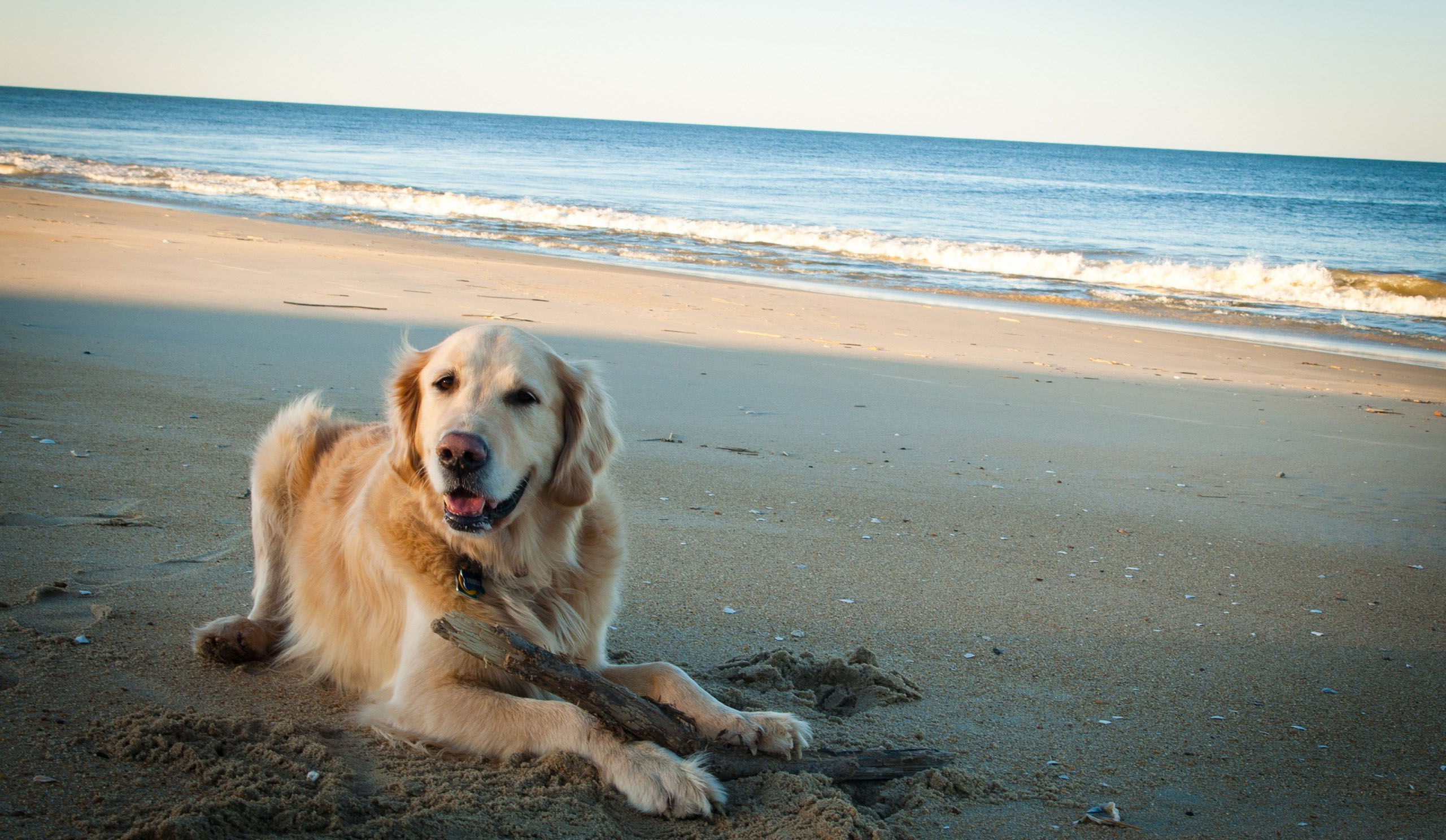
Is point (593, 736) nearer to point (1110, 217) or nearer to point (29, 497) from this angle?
point (29, 497)

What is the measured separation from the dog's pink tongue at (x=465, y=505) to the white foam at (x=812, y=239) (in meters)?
15.3

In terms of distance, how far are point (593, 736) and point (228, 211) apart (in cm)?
1994

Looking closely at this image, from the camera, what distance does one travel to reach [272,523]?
11.5 feet

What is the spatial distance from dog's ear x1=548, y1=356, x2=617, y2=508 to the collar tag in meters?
0.33

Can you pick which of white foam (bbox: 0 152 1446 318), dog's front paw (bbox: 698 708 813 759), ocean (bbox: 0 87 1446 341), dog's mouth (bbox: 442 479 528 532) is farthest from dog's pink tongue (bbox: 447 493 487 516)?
white foam (bbox: 0 152 1446 318)

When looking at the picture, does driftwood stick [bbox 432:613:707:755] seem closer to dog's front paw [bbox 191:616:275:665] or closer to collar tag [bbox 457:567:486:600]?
collar tag [bbox 457:567:486:600]

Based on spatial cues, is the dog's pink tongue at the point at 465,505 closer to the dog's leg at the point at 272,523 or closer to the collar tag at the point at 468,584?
the collar tag at the point at 468,584

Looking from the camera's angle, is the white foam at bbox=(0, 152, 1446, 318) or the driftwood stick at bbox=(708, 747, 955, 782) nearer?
the driftwood stick at bbox=(708, 747, 955, 782)

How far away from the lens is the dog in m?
2.54

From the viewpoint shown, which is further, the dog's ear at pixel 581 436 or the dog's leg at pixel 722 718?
the dog's ear at pixel 581 436

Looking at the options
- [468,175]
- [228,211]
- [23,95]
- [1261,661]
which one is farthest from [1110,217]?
[23,95]

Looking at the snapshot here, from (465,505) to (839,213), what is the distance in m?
29.1

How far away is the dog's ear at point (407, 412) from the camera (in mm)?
2893

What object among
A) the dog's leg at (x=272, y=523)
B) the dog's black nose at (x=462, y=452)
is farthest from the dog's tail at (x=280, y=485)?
→ the dog's black nose at (x=462, y=452)
